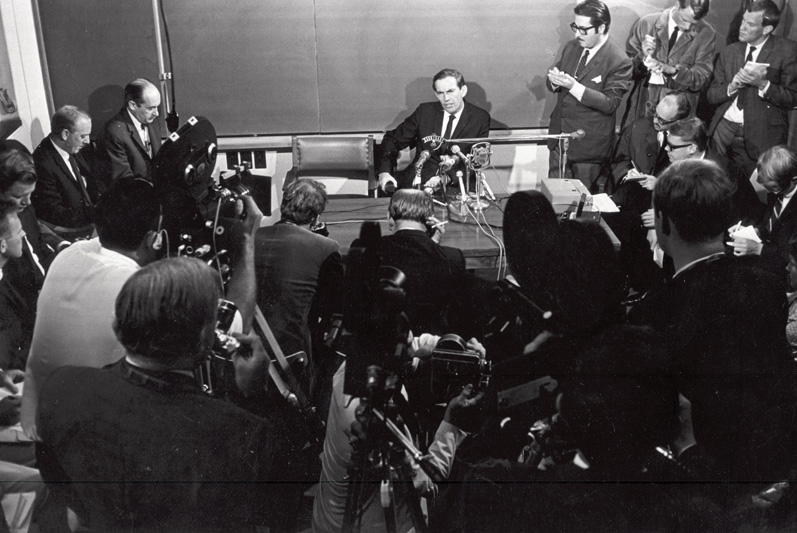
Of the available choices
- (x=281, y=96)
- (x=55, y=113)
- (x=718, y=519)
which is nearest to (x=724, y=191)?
(x=718, y=519)

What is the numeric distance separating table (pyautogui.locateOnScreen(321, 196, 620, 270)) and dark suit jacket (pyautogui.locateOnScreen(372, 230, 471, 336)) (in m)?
0.06

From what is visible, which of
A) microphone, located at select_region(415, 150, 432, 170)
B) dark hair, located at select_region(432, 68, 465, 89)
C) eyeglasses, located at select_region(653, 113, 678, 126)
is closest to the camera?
eyeglasses, located at select_region(653, 113, 678, 126)

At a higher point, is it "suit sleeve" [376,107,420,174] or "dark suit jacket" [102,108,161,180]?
"dark suit jacket" [102,108,161,180]

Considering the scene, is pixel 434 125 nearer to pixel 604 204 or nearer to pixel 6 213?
pixel 604 204

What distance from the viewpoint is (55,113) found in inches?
77.3

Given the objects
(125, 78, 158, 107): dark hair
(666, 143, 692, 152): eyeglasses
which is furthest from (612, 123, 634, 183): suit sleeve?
(125, 78, 158, 107): dark hair

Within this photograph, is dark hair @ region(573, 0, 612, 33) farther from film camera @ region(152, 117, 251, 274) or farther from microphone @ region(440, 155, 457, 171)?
film camera @ region(152, 117, 251, 274)

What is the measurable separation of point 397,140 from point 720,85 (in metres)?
1.38

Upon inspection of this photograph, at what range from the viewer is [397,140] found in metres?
3.19

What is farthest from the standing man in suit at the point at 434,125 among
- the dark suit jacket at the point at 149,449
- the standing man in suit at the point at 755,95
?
the dark suit jacket at the point at 149,449

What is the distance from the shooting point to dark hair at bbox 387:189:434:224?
216cm

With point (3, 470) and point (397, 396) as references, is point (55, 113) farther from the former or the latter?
point (397, 396)

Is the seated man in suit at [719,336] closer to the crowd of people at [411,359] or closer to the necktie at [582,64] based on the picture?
the crowd of people at [411,359]

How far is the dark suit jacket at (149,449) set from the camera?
1673 millimetres
